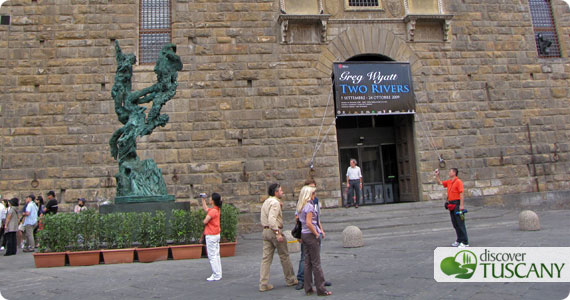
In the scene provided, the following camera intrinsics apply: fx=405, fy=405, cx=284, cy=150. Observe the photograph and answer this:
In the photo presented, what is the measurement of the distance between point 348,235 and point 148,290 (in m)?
4.61

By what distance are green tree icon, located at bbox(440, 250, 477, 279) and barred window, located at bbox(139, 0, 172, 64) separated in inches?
460

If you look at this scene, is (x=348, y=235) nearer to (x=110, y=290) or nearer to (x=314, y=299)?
(x=314, y=299)

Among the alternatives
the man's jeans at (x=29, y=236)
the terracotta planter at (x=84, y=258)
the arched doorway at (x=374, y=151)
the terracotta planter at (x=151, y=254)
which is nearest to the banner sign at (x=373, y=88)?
the arched doorway at (x=374, y=151)

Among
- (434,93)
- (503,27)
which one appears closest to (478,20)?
(503,27)

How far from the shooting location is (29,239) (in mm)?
10891

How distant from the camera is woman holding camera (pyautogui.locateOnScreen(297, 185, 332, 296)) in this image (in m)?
5.06

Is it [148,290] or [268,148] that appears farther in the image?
[268,148]

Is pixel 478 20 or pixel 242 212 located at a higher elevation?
pixel 478 20

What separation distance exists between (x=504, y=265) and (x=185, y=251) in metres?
5.83

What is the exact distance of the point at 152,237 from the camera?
8195mm

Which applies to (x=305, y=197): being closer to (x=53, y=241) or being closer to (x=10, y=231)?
(x=53, y=241)

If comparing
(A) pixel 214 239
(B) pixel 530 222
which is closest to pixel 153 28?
(A) pixel 214 239

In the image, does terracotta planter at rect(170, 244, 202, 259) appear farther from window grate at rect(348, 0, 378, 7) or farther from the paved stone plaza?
window grate at rect(348, 0, 378, 7)

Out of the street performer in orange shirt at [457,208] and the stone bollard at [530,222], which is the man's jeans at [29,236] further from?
the stone bollard at [530,222]
